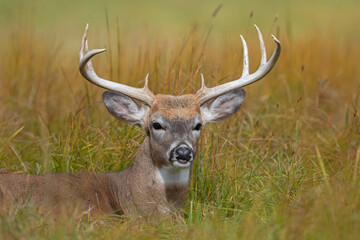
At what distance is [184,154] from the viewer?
4.77m

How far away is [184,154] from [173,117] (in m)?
0.40

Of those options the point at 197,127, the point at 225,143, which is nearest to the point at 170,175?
the point at 197,127

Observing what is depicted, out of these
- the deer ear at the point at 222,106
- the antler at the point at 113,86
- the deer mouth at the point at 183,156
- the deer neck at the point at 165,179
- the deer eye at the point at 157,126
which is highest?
the antler at the point at 113,86

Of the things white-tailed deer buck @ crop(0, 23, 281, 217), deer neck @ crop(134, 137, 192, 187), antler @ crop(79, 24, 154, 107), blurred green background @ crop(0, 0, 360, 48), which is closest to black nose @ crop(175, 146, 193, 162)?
white-tailed deer buck @ crop(0, 23, 281, 217)

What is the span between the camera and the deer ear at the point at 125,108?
17.4 ft

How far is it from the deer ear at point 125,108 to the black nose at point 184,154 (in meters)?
0.68

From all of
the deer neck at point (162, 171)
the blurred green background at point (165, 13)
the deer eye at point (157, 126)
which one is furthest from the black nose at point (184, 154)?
the blurred green background at point (165, 13)

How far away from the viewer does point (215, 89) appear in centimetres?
535

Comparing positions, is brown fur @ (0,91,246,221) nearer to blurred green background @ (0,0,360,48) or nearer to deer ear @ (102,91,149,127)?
deer ear @ (102,91,149,127)

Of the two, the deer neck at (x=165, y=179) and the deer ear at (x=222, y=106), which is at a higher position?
the deer ear at (x=222, y=106)

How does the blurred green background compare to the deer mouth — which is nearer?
the deer mouth

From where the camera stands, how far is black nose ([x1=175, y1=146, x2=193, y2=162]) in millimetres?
4770

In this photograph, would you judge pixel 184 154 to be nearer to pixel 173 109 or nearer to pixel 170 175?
pixel 170 175

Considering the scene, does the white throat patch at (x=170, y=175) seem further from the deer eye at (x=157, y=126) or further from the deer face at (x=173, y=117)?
the deer eye at (x=157, y=126)
